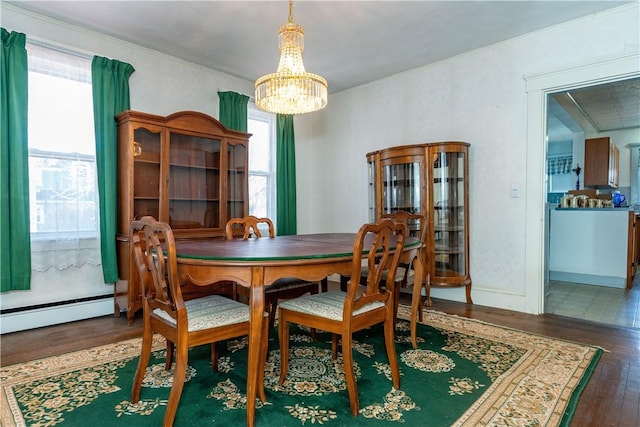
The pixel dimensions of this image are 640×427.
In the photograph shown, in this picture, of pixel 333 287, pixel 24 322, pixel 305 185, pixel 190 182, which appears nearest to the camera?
pixel 24 322

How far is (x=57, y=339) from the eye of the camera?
103 inches

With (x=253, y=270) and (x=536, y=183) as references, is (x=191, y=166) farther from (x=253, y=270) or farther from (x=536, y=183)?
(x=536, y=183)

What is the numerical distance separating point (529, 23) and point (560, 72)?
498mm

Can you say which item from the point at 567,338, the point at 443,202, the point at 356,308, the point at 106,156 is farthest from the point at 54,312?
the point at 567,338

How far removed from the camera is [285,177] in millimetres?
4582

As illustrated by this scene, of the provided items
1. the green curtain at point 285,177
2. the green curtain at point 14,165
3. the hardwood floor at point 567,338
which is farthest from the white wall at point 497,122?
the green curtain at point 14,165

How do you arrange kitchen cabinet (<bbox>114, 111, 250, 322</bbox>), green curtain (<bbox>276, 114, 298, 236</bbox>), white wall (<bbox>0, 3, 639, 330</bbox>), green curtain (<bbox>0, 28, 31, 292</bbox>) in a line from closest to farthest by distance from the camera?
1. green curtain (<bbox>0, 28, 31, 292</bbox>)
2. white wall (<bbox>0, 3, 639, 330</bbox>)
3. kitchen cabinet (<bbox>114, 111, 250, 322</bbox>)
4. green curtain (<bbox>276, 114, 298, 236</bbox>)

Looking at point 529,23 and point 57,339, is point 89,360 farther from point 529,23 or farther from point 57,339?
point 529,23

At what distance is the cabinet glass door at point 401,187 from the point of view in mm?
3627

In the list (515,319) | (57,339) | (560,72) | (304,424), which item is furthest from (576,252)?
(57,339)

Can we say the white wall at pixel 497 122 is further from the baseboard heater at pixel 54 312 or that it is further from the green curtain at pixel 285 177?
the baseboard heater at pixel 54 312

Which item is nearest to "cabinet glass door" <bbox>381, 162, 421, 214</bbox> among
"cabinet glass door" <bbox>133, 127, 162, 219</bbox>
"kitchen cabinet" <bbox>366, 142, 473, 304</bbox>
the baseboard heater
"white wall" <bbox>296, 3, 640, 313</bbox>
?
"kitchen cabinet" <bbox>366, 142, 473, 304</bbox>

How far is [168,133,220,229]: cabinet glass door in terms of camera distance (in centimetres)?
341

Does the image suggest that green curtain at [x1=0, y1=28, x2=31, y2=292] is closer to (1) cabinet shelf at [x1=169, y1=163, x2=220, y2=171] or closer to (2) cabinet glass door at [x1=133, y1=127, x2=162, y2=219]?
(2) cabinet glass door at [x1=133, y1=127, x2=162, y2=219]
